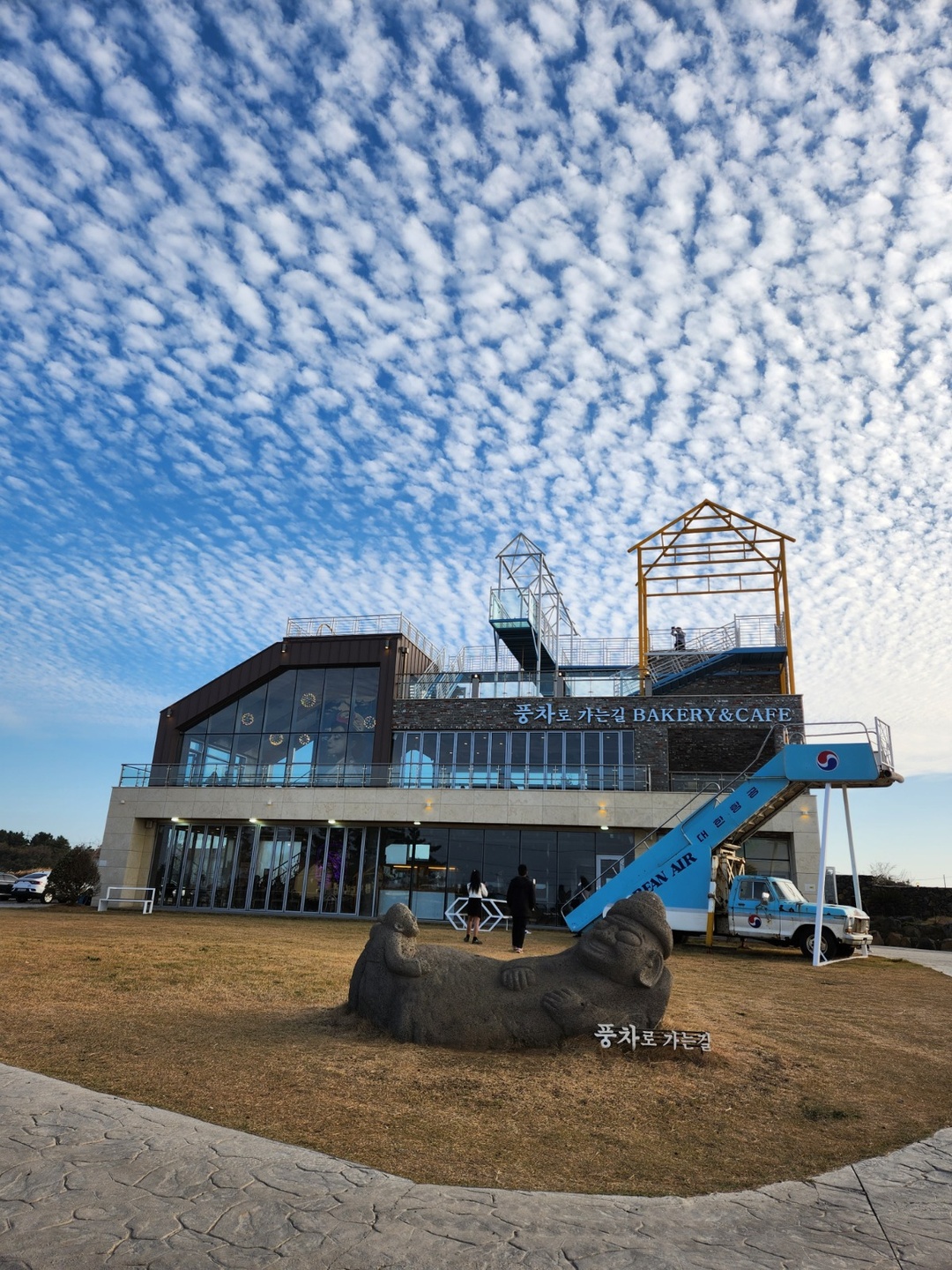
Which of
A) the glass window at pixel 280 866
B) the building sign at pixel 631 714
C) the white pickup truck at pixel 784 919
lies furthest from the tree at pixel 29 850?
the white pickup truck at pixel 784 919

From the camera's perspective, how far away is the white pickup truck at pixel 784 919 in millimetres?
17266

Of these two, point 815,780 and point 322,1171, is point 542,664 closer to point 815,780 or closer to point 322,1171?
point 815,780

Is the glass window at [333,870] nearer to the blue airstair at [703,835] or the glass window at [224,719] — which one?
the glass window at [224,719]

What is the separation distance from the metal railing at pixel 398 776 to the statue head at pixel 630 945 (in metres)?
20.3

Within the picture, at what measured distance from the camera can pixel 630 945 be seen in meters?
6.94

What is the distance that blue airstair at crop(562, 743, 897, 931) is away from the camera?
17906mm

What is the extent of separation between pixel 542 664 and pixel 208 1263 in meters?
31.7

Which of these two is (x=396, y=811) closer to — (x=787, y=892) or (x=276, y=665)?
(x=276, y=665)

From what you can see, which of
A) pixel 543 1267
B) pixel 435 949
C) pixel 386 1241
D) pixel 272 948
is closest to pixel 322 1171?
pixel 386 1241

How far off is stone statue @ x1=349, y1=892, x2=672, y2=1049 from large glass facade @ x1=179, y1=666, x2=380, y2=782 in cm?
2273

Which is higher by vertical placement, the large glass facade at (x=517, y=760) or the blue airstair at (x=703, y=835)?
the large glass facade at (x=517, y=760)

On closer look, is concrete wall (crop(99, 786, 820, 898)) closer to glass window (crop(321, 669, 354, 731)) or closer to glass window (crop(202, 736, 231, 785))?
glass window (crop(202, 736, 231, 785))

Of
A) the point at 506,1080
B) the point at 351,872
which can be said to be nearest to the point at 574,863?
the point at 351,872

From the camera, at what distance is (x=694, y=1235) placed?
3.46 m
